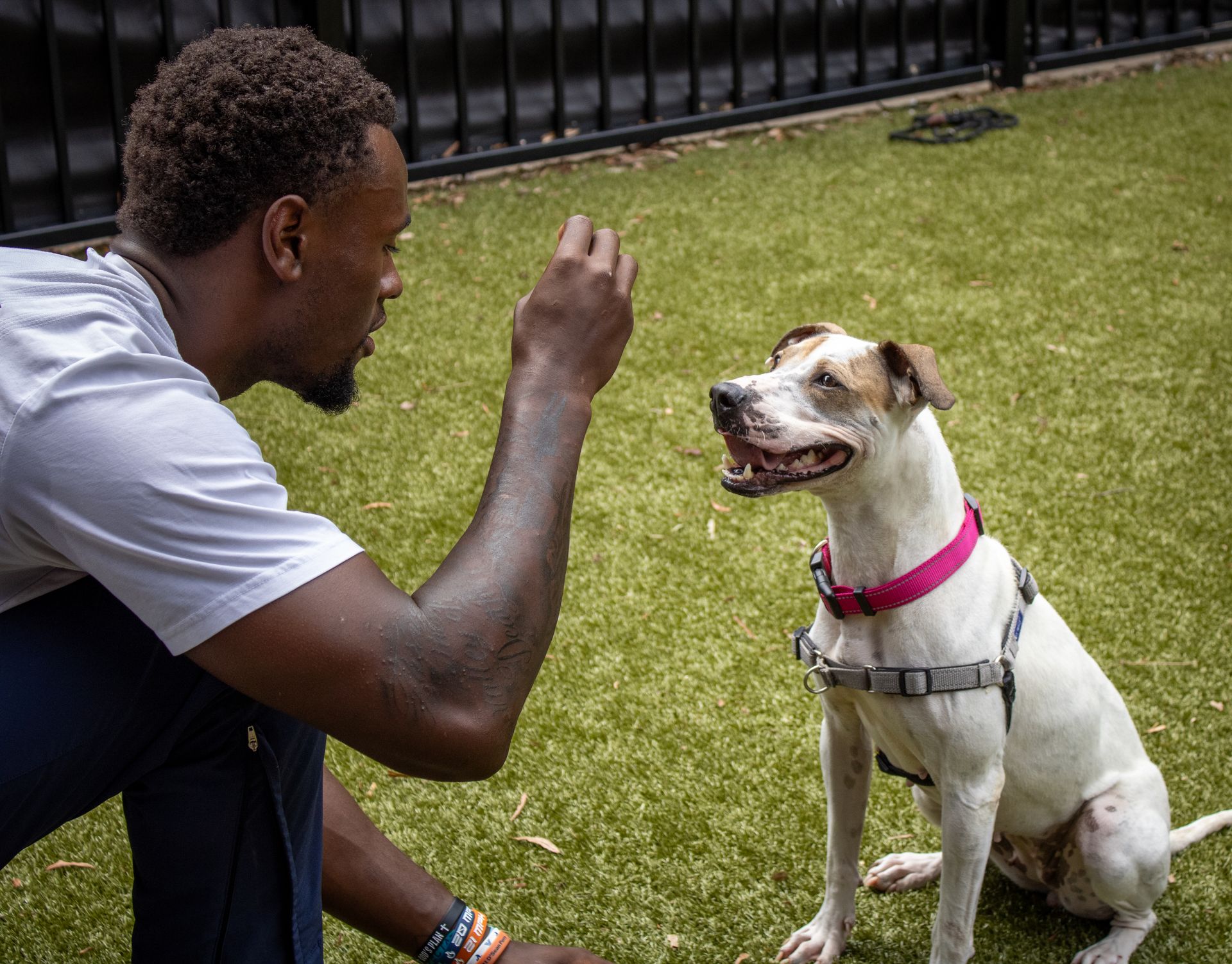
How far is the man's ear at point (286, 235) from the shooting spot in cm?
170

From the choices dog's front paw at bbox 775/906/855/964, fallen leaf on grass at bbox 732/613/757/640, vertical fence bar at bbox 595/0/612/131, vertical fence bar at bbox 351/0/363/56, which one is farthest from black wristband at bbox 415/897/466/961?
vertical fence bar at bbox 595/0/612/131

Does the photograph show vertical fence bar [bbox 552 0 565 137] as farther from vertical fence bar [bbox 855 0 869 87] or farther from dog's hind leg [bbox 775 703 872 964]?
dog's hind leg [bbox 775 703 872 964]

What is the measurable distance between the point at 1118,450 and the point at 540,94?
166 inches

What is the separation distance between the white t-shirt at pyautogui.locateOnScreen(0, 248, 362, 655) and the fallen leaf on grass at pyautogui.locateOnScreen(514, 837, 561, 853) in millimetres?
1579

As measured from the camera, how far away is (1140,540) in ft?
12.4

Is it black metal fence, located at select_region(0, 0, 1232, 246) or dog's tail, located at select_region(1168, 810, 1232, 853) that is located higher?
black metal fence, located at select_region(0, 0, 1232, 246)

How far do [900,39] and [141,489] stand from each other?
7.29m

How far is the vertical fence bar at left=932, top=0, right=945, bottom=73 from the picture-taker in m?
7.72

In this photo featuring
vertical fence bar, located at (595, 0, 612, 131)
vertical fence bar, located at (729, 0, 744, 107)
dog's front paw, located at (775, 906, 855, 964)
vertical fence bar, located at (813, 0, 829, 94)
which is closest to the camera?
Result: dog's front paw, located at (775, 906, 855, 964)

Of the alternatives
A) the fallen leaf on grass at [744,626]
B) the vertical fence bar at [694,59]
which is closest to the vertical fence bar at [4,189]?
the vertical fence bar at [694,59]

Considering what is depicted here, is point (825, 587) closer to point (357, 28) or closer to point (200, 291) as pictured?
point (200, 291)

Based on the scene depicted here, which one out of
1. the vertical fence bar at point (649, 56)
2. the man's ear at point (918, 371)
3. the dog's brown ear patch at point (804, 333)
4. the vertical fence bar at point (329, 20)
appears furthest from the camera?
the vertical fence bar at point (649, 56)

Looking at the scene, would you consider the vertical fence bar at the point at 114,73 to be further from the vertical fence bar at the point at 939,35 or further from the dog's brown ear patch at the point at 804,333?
the vertical fence bar at the point at 939,35

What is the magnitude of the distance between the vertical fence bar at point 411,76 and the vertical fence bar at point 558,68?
80 cm
